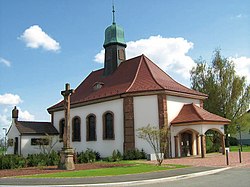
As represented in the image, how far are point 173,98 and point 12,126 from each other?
20.0 m

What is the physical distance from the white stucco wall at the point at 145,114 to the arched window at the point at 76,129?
29.2ft

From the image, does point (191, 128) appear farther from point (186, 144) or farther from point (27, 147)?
point (27, 147)

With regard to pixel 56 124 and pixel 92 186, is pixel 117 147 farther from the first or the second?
pixel 92 186

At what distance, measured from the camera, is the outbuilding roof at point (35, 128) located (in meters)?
34.5

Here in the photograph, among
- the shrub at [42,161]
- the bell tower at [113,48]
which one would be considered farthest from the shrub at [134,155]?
the bell tower at [113,48]

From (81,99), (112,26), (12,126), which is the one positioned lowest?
(12,126)

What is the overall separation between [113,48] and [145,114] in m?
11.4

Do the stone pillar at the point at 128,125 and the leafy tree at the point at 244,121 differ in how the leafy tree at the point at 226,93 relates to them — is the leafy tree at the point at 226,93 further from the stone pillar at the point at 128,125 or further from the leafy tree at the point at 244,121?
the stone pillar at the point at 128,125

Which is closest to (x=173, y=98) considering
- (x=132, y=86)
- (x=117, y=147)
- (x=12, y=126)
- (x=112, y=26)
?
(x=132, y=86)

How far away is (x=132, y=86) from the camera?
2862 cm

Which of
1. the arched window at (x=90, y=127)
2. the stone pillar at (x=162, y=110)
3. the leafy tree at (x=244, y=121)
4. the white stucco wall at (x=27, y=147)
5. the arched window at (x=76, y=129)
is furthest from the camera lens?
the leafy tree at (x=244, y=121)

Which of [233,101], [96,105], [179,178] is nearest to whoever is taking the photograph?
[179,178]

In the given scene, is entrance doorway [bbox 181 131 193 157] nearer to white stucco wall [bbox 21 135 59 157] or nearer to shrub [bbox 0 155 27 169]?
shrub [bbox 0 155 27 169]

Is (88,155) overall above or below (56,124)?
below
